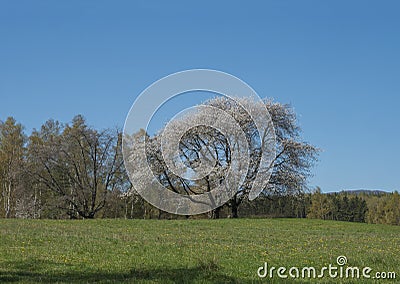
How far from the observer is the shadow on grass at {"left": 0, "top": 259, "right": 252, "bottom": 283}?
32.3 ft

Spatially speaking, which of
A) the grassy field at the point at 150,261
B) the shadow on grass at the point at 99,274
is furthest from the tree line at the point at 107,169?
the shadow on grass at the point at 99,274

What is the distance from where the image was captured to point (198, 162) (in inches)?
1654

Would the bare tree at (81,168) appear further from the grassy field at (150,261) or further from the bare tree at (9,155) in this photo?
the grassy field at (150,261)

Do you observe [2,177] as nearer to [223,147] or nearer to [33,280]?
[223,147]

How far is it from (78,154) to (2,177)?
37.8 feet

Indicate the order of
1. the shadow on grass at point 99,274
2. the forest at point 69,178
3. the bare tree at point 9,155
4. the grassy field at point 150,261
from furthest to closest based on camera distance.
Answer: the bare tree at point 9,155
the forest at point 69,178
the grassy field at point 150,261
the shadow on grass at point 99,274

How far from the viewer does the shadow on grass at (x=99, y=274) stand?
32.3ft

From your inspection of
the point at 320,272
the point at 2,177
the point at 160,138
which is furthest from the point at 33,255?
the point at 2,177

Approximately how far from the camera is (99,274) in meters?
10.7

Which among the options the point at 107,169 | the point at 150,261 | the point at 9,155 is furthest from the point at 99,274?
the point at 9,155

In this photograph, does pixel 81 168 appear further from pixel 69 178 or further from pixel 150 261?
pixel 150 261

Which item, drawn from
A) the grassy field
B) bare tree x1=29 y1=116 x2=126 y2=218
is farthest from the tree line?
the grassy field

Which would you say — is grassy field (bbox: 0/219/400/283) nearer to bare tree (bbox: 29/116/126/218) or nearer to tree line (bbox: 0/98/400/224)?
tree line (bbox: 0/98/400/224)

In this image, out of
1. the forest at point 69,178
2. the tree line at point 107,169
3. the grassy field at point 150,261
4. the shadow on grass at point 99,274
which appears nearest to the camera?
the shadow on grass at point 99,274
